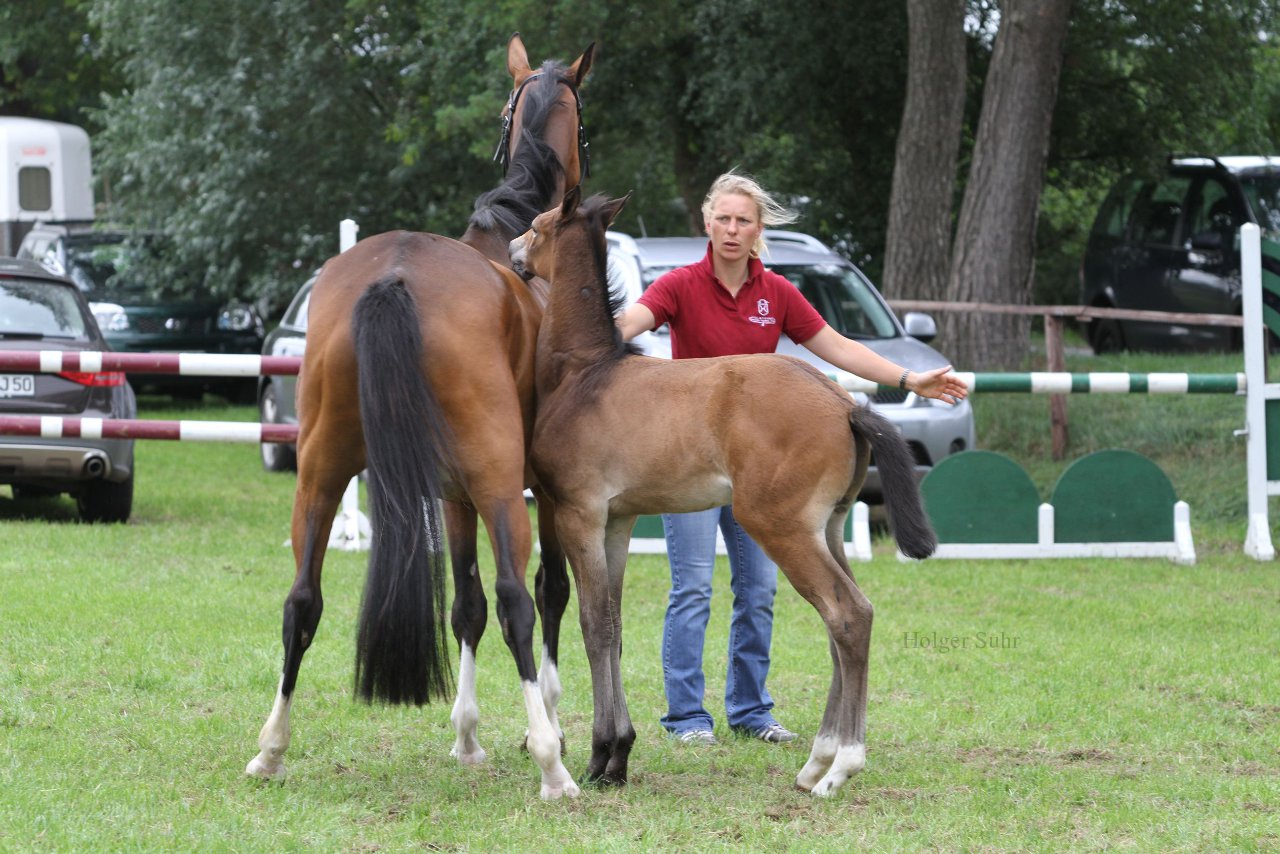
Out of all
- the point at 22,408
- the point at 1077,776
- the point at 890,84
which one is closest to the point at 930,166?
the point at 890,84

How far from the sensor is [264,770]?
5.20 meters

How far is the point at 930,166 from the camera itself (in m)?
15.2

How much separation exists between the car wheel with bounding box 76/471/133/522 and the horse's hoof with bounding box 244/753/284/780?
628 centimetres

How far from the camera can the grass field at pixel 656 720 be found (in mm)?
4684

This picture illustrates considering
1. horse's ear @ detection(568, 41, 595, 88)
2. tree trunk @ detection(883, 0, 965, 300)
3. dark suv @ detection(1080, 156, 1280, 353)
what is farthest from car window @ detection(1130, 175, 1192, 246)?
horse's ear @ detection(568, 41, 595, 88)

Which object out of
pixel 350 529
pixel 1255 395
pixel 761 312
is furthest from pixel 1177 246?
pixel 761 312

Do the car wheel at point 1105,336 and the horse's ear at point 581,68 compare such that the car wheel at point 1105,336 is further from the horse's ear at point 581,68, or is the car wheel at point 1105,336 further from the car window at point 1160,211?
the horse's ear at point 581,68

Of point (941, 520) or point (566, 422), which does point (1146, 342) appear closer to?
point (941, 520)

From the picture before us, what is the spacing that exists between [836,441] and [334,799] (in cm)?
197

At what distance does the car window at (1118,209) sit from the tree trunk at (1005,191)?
3810 millimetres

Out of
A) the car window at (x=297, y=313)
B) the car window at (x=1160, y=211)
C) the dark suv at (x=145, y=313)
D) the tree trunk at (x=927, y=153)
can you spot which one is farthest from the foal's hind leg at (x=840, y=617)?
the dark suv at (x=145, y=313)

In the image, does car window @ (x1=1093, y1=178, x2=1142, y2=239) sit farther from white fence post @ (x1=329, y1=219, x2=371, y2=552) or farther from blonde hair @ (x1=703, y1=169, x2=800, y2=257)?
blonde hair @ (x1=703, y1=169, x2=800, y2=257)

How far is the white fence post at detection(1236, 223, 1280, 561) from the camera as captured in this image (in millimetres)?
10031

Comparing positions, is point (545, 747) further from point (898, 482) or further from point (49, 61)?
point (49, 61)
